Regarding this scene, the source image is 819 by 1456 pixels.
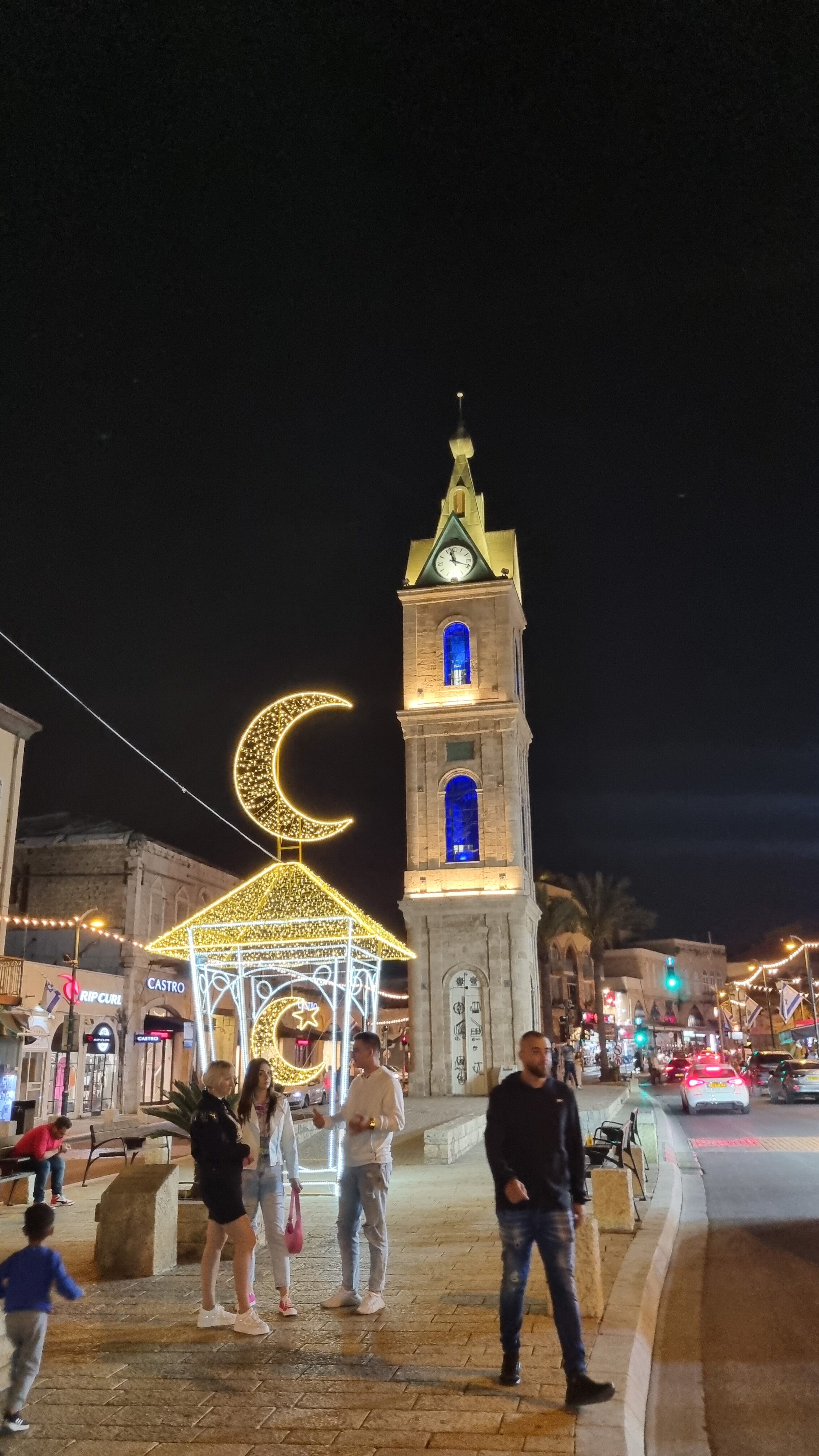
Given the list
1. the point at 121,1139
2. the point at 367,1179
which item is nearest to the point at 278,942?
the point at 121,1139

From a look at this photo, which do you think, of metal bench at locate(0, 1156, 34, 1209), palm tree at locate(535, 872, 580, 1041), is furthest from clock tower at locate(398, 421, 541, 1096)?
metal bench at locate(0, 1156, 34, 1209)

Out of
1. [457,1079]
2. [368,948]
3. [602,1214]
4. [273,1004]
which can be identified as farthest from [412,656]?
[602,1214]

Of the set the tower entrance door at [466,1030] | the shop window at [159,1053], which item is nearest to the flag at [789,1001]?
the tower entrance door at [466,1030]

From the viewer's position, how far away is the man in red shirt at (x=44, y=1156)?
13.6 meters

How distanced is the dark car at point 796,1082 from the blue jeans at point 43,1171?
2487cm

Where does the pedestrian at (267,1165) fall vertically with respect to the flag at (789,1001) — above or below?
below

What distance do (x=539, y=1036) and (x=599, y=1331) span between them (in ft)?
7.16

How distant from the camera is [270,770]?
15.8 meters

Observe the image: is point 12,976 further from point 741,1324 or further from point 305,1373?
point 305,1373

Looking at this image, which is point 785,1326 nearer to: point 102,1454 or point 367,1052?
point 367,1052

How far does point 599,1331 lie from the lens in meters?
6.92

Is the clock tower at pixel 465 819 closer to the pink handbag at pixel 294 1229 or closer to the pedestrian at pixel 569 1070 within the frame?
the pedestrian at pixel 569 1070

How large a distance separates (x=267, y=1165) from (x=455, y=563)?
128 ft

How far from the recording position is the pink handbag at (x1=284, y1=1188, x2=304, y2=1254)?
7.68 m
